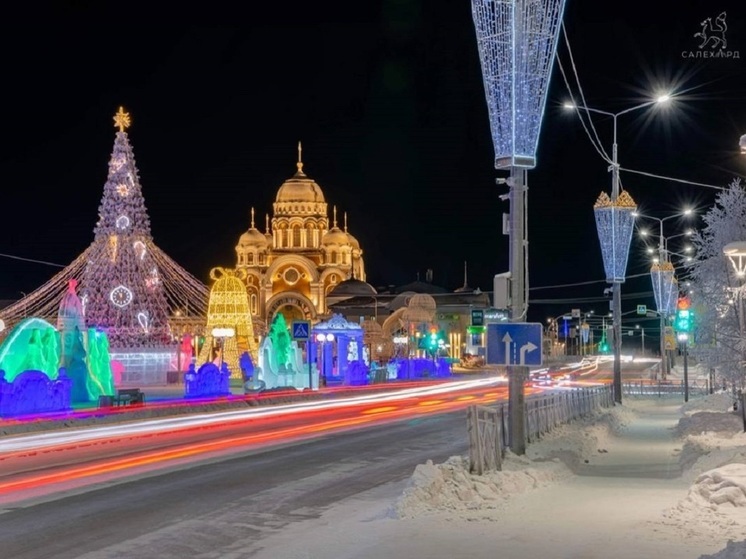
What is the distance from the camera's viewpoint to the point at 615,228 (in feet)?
110

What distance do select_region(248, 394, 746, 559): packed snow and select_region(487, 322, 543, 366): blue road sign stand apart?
1.59 metres

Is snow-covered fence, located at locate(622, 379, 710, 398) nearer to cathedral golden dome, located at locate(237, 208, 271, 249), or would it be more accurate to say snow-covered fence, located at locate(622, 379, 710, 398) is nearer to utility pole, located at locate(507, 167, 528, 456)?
utility pole, located at locate(507, 167, 528, 456)

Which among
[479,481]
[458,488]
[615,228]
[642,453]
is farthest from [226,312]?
[458,488]

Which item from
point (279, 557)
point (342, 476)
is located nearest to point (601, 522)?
point (279, 557)

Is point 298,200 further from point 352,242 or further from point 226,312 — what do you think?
point 226,312

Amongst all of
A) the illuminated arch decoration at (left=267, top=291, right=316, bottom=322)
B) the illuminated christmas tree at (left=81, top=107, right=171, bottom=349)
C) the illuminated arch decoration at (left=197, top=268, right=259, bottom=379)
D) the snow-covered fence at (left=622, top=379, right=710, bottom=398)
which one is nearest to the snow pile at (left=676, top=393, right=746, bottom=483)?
the snow-covered fence at (left=622, top=379, right=710, bottom=398)

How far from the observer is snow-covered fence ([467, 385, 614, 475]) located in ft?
47.6

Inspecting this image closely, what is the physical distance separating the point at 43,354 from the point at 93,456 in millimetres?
12927

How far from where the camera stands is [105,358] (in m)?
39.7

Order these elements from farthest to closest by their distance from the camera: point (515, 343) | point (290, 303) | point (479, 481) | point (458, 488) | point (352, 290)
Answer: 1. point (290, 303)
2. point (352, 290)
3. point (515, 343)
4. point (479, 481)
5. point (458, 488)

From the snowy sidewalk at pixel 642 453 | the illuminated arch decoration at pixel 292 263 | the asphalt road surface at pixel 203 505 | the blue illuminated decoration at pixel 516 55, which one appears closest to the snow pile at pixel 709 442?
the snowy sidewalk at pixel 642 453

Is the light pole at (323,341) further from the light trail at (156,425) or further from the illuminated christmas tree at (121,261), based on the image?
the light trail at (156,425)

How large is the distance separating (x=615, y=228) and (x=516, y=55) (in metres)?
17.7

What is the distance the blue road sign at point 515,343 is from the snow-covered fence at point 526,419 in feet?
2.80
